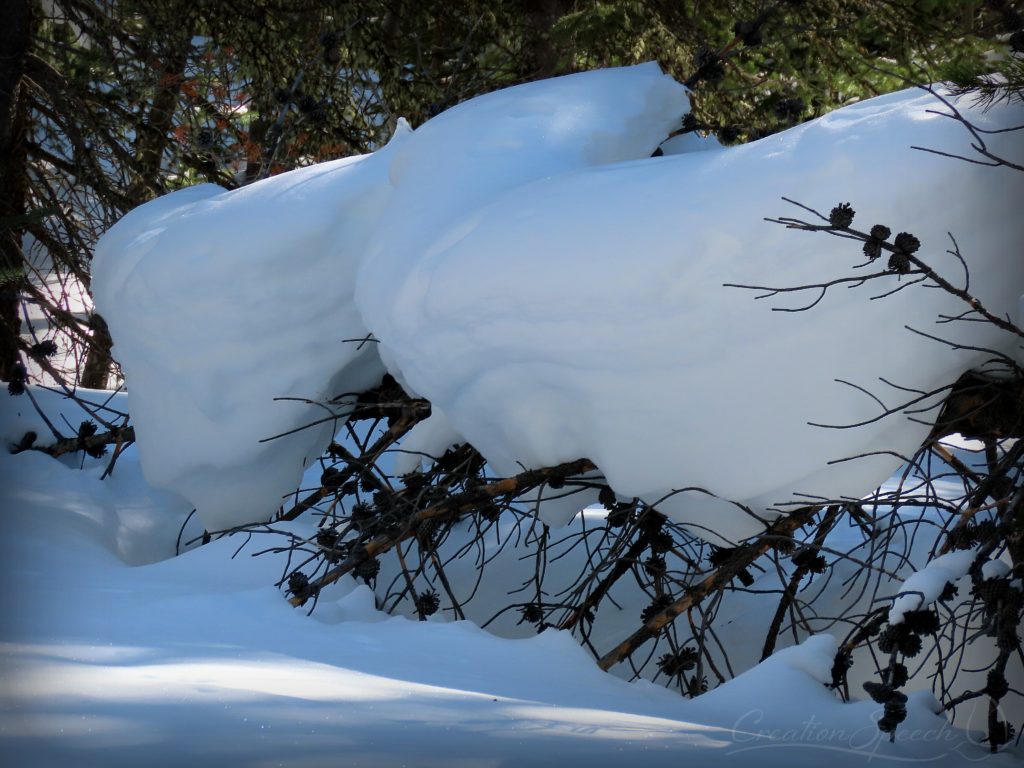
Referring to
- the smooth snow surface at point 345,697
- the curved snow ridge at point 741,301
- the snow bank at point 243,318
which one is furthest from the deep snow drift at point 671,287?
the smooth snow surface at point 345,697

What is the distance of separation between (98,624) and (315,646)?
0.42 metres

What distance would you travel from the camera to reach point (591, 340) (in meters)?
2.13

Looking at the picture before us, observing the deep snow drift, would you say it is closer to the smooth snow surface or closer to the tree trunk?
the smooth snow surface

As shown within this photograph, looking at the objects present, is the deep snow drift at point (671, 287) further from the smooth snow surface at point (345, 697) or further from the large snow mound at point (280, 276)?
the smooth snow surface at point (345, 697)

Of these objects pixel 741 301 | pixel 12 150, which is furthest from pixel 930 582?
pixel 12 150

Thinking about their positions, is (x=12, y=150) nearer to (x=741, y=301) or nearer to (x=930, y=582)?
(x=741, y=301)

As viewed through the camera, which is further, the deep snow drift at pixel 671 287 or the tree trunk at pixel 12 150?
the tree trunk at pixel 12 150

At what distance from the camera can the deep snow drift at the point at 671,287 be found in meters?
2.01

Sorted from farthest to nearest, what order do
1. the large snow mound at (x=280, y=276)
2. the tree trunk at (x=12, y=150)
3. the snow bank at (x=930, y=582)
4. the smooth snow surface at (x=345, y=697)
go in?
the tree trunk at (x=12, y=150) < the large snow mound at (x=280, y=276) < the snow bank at (x=930, y=582) < the smooth snow surface at (x=345, y=697)

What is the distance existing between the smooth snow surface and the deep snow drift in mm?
430

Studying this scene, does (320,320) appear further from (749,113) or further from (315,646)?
(749,113)

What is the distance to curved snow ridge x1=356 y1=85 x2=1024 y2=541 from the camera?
6.56ft

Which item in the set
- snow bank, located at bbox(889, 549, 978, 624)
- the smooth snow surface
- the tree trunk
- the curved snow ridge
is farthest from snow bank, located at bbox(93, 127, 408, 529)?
the tree trunk

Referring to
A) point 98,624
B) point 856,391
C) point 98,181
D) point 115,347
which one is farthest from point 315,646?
point 98,181
